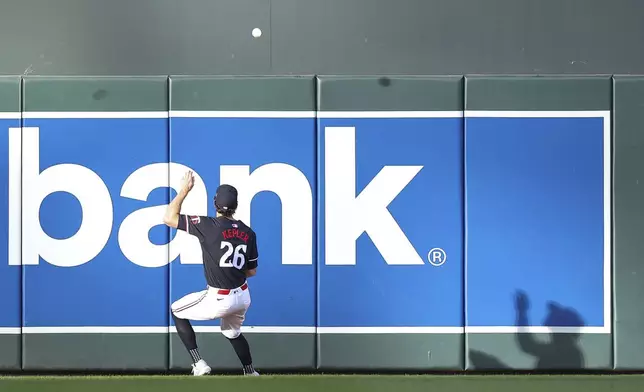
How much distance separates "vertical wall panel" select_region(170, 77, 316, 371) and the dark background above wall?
0.77 ft

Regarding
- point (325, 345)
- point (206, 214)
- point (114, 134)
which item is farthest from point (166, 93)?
point (325, 345)

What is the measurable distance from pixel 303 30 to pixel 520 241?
8.43 feet

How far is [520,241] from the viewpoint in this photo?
7.18 metres

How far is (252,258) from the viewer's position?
21.9 ft

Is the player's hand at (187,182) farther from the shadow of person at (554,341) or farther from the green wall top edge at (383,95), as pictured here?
the shadow of person at (554,341)

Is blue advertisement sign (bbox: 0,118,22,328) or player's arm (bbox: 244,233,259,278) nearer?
player's arm (bbox: 244,233,259,278)

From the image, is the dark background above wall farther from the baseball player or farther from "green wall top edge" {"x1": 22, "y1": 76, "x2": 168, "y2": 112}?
the baseball player

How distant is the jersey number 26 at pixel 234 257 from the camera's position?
21.5 feet

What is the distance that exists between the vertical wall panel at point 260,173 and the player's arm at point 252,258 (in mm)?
513

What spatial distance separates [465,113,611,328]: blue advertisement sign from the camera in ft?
23.6

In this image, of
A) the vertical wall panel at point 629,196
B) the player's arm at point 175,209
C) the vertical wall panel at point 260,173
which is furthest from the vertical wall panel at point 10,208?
the vertical wall panel at point 629,196

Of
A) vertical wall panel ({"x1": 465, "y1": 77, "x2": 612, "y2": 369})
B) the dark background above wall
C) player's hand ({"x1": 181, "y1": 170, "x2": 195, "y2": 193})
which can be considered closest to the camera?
player's hand ({"x1": 181, "y1": 170, "x2": 195, "y2": 193})

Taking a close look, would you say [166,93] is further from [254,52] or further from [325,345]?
[325,345]

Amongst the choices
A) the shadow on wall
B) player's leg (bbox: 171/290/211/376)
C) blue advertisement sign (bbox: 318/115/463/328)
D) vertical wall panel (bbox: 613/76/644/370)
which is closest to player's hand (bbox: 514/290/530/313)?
the shadow on wall
